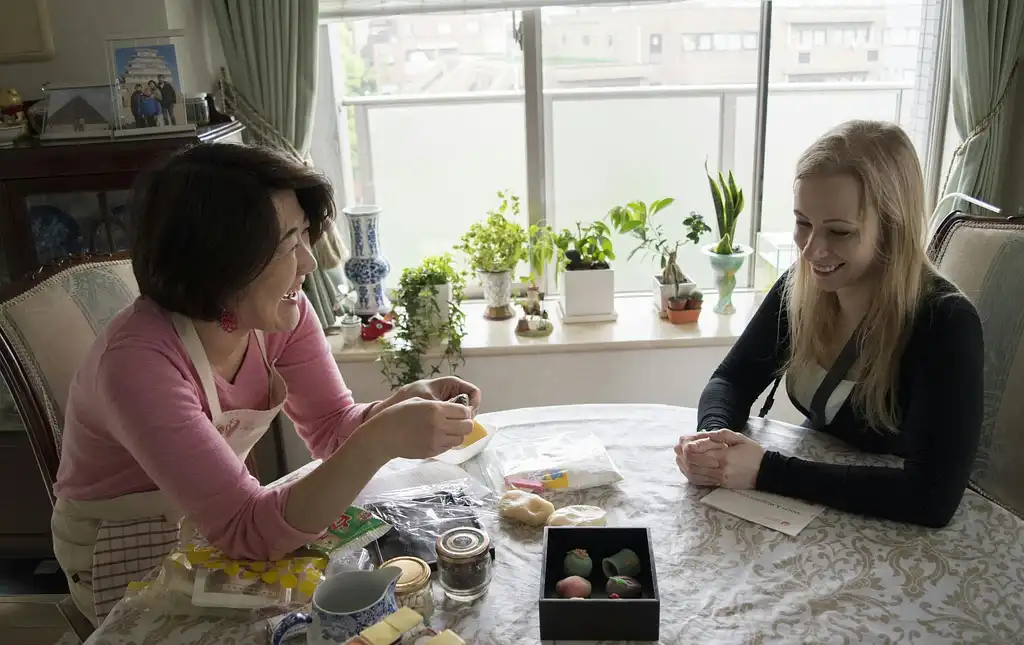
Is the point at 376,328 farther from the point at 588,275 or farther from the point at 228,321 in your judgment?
the point at 228,321

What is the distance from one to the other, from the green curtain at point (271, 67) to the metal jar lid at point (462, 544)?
1.71 metres

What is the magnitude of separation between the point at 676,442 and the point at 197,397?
79 centimetres

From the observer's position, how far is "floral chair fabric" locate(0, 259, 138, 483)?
135 centimetres

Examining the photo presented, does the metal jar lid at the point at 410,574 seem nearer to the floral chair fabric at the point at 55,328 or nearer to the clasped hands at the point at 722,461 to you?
the clasped hands at the point at 722,461

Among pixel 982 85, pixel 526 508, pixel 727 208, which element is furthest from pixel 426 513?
pixel 982 85

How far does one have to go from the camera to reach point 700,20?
105 inches

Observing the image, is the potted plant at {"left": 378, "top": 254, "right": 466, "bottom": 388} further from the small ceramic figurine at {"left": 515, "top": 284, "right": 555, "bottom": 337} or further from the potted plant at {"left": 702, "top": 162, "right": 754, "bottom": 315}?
the potted plant at {"left": 702, "top": 162, "right": 754, "bottom": 315}

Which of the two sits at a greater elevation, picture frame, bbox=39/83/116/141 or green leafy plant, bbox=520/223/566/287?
picture frame, bbox=39/83/116/141

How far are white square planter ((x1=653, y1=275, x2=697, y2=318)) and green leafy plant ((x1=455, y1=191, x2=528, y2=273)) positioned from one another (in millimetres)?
461

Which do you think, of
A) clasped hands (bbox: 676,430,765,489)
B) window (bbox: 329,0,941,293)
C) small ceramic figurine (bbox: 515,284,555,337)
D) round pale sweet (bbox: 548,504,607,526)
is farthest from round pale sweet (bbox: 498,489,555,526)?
window (bbox: 329,0,941,293)

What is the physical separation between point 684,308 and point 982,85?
1.08 meters

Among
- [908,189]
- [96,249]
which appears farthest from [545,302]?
[908,189]

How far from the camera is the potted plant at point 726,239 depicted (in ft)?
8.48

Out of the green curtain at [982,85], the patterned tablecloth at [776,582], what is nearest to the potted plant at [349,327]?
the patterned tablecloth at [776,582]
